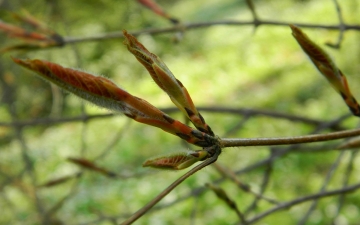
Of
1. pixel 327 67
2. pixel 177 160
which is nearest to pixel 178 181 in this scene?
pixel 177 160

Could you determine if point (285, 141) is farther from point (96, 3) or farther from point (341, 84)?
point (96, 3)

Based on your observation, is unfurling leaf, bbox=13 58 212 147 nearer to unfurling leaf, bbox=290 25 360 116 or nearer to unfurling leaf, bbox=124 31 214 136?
unfurling leaf, bbox=124 31 214 136

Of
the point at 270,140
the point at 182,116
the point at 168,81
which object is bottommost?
the point at 270,140

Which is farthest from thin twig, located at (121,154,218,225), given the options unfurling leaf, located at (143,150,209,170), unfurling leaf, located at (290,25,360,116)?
unfurling leaf, located at (290,25,360,116)

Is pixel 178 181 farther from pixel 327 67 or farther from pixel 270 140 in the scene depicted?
pixel 327 67

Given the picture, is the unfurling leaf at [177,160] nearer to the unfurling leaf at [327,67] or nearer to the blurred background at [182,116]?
the unfurling leaf at [327,67]
